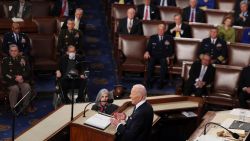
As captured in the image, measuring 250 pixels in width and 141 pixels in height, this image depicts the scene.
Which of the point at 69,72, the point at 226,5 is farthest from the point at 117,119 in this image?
the point at 226,5

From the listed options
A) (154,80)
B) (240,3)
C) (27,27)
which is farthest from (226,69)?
(27,27)

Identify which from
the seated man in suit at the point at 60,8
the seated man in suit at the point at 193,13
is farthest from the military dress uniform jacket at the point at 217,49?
the seated man in suit at the point at 60,8

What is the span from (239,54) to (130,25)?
187 cm

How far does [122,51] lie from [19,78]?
6.07ft

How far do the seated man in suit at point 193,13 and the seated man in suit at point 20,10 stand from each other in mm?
2821

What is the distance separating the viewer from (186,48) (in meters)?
7.68

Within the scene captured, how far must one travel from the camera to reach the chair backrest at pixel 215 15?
893 cm

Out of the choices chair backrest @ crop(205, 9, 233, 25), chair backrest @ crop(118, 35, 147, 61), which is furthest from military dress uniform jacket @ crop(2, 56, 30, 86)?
chair backrest @ crop(205, 9, 233, 25)

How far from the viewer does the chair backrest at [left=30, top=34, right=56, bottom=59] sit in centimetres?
747

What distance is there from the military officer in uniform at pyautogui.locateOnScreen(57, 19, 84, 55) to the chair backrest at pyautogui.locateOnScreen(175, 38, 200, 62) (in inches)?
61.2

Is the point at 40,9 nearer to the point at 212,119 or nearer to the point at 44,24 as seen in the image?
the point at 44,24

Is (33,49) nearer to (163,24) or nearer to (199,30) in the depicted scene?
(163,24)

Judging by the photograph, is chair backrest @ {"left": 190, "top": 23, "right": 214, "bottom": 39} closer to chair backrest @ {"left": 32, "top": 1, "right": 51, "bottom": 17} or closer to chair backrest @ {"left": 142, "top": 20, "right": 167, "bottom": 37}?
chair backrest @ {"left": 142, "top": 20, "right": 167, "bottom": 37}

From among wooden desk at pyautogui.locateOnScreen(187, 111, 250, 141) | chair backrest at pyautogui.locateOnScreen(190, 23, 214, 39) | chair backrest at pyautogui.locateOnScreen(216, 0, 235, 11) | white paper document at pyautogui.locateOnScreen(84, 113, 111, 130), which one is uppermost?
chair backrest at pyautogui.locateOnScreen(216, 0, 235, 11)
